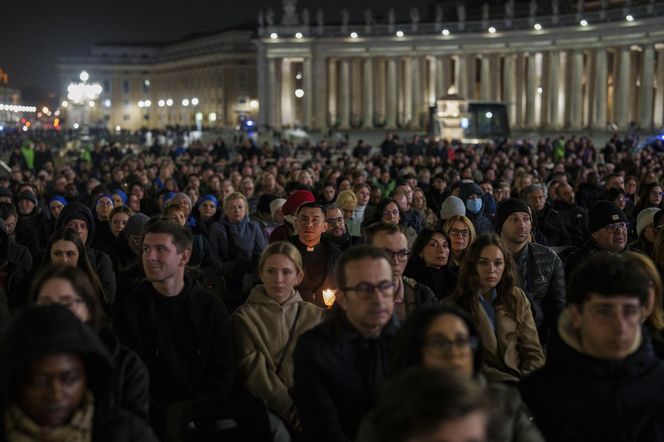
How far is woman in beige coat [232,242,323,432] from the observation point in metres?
7.22

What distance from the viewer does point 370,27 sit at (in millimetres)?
93875

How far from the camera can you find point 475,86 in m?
93.5

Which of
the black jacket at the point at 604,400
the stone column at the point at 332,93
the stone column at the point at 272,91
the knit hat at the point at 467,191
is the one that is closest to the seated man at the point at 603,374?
the black jacket at the point at 604,400

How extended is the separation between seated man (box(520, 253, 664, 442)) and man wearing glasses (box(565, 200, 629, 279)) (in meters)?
5.21

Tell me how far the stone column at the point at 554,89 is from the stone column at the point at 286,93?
91.7ft

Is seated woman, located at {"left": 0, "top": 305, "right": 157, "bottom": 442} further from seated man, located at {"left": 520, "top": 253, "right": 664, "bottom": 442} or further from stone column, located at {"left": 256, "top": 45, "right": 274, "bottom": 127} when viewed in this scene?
stone column, located at {"left": 256, "top": 45, "right": 274, "bottom": 127}

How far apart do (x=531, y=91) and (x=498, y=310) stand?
77.4 metres

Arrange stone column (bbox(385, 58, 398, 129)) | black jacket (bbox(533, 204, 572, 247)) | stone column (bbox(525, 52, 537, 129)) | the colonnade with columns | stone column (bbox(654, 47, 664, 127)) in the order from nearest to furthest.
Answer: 1. black jacket (bbox(533, 204, 572, 247))
2. the colonnade with columns
3. stone column (bbox(654, 47, 664, 127))
4. stone column (bbox(525, 52, 537, 129))
5. stone column (bbox(385, 58, 398, 129))

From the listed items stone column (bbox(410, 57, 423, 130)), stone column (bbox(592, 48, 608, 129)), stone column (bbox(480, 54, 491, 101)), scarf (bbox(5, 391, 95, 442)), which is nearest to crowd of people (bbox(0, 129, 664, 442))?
scarf (bbox(5, 391, 95, 442))

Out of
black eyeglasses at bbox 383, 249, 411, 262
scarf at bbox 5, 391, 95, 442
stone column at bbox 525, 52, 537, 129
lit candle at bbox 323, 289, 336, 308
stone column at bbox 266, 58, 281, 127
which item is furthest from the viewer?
stone column at bbox 266, 58, 281, 127

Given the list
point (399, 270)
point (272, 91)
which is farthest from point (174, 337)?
point (272, 91)

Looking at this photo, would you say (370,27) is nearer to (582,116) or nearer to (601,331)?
(582,116)

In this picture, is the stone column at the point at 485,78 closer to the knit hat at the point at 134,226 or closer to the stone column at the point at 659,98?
the stone column at the point at 659,98

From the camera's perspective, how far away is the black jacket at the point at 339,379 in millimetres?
6000
